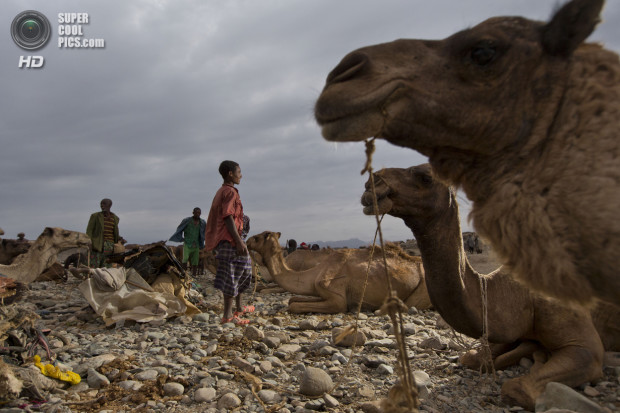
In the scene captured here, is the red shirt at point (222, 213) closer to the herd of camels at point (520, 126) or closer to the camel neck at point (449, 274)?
the camel neck at point (449, 274)

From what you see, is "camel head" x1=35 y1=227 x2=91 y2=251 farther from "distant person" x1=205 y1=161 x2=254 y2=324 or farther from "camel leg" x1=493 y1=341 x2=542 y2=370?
"camel leg" x1=493 y1=341 x2=542 y2=370

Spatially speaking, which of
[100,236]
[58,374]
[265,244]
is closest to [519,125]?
[58,374]

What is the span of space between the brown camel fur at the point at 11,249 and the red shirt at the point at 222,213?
10190 millimetres

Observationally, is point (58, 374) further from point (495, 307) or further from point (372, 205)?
point (495, 307)

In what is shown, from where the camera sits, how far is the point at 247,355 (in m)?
4.73

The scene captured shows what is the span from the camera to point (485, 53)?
1.79 m

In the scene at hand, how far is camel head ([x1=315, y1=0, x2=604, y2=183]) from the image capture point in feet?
5.52

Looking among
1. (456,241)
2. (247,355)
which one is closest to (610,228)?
(456,241)

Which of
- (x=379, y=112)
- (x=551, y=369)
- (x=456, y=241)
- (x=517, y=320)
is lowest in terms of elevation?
(x=551, y=369)

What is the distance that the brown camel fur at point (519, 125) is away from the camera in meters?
1.42

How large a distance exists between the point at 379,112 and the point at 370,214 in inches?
85.9

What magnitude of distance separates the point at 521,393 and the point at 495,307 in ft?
2.28

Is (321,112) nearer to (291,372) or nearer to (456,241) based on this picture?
(456,241)

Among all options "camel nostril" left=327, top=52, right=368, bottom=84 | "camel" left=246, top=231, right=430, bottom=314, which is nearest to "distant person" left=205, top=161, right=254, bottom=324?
"camel" left=246, top=231, right=430, bottom=314
